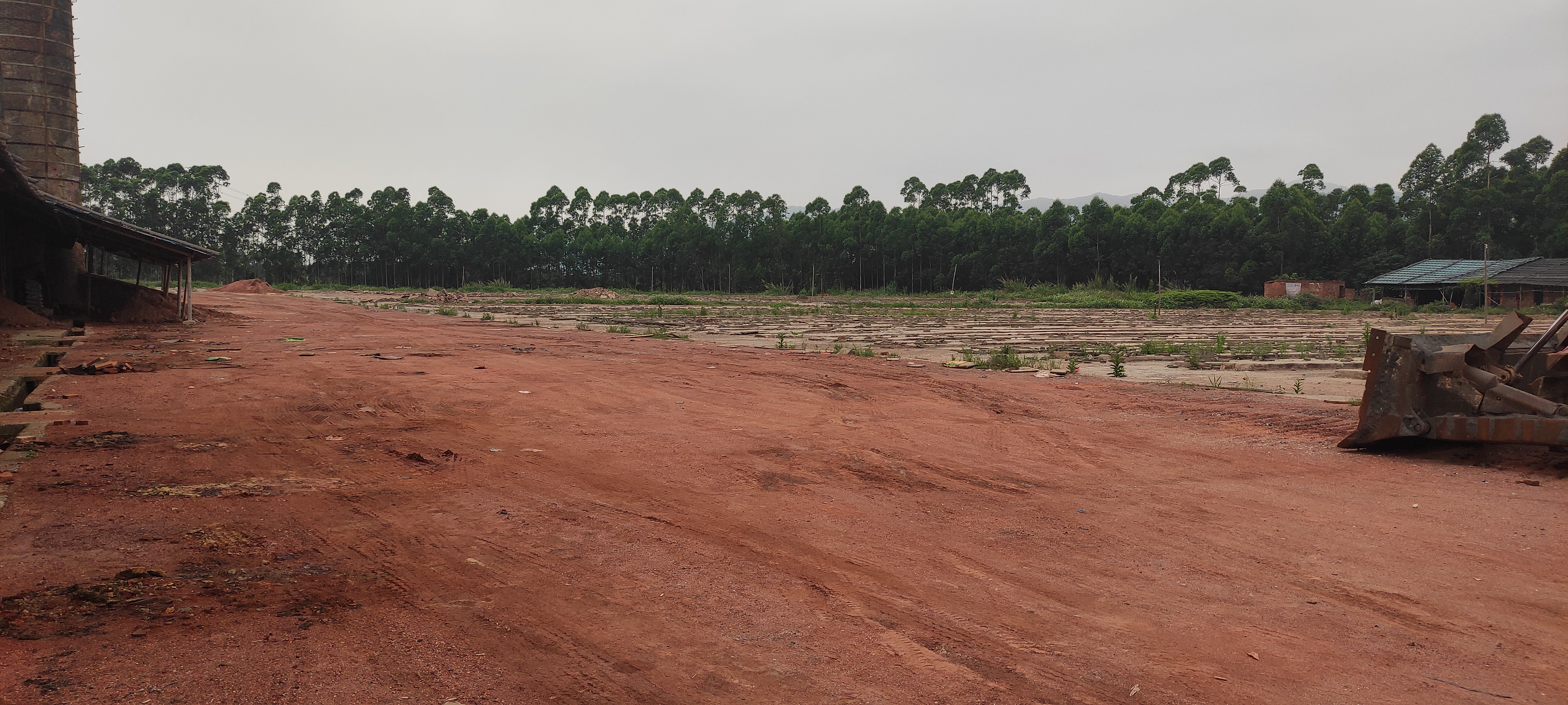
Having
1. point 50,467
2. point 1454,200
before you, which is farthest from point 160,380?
point 1454,200

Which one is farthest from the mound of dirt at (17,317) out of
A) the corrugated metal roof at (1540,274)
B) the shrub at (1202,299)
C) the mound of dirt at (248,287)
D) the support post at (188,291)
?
the corrugated metal roof at (1540,274)

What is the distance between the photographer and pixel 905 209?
262ft

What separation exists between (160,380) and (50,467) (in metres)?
4.72

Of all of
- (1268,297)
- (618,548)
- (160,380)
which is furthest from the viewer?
(1268,297)

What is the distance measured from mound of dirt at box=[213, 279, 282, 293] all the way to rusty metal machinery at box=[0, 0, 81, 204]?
1297 inches

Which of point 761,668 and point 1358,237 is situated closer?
point 761,668

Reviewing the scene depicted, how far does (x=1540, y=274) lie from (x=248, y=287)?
76.1 metres

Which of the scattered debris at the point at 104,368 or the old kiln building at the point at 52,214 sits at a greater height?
the old kiln building at the point at 52,214

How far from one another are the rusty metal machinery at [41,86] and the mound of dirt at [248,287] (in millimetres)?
32934

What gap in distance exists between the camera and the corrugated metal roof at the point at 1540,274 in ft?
Answer: 136

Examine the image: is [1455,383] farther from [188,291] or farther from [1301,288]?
[1301,288]

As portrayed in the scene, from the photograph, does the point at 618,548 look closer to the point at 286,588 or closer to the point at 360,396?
the point at 286,588

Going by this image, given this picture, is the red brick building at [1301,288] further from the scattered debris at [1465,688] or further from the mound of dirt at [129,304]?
the scattered debris at [1465,688]

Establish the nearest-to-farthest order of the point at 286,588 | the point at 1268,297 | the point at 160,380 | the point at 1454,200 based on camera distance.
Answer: the point at 286,588 < the point at 160,380 < the point at 1268,297 < the point at 1454,200
